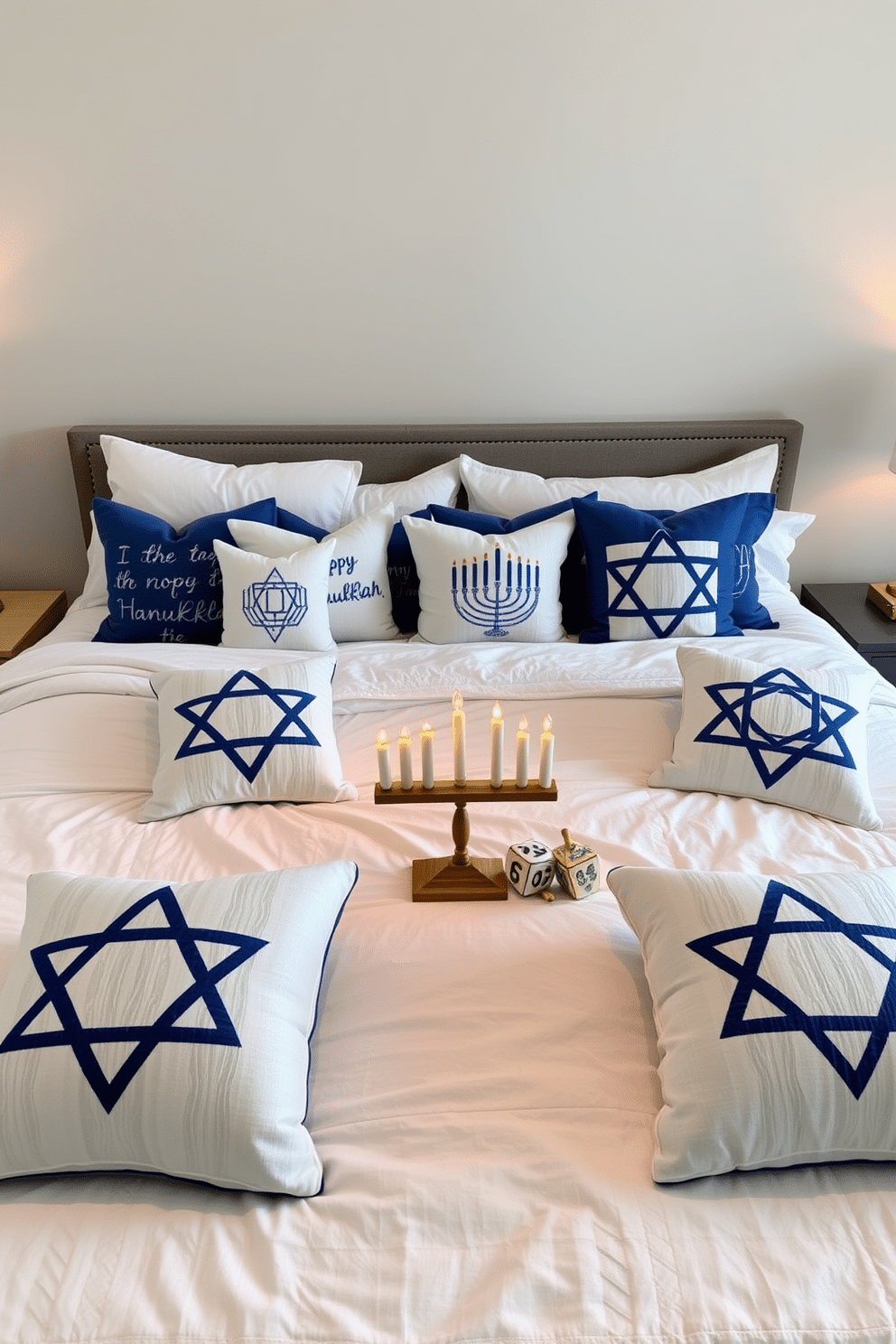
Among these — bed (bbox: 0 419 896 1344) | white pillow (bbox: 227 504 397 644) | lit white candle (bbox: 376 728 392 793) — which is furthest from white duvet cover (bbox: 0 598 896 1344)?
white pillow (bbox: 227 504 397 644)

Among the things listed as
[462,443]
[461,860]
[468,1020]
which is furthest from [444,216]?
[468,1020]

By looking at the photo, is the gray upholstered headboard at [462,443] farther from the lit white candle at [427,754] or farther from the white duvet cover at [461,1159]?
the lit white candle at [427,754]

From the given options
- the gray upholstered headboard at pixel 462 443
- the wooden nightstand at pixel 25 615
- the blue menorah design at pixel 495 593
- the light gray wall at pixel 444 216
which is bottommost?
the wooden nightstand at pixel 25 615

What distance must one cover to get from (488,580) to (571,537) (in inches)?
11.2

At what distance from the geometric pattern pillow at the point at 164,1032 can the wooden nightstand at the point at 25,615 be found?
1436 millimetres

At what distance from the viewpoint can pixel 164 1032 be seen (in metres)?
1.10

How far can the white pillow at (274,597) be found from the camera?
2.20 m

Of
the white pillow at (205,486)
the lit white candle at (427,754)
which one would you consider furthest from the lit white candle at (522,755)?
the white pillow at (205,486)

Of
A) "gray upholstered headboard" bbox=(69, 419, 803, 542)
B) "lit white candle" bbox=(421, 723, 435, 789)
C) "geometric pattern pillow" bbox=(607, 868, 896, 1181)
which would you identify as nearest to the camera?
"geometric pattern pillow" bbox=(607, 868, 896, 1181)

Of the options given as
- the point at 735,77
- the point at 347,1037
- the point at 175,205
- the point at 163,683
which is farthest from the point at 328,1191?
the point at 735,77

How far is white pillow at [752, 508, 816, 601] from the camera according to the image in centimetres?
252

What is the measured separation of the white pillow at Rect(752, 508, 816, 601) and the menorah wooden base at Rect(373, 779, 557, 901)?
131 centimetres

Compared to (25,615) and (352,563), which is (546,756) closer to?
(352,563)

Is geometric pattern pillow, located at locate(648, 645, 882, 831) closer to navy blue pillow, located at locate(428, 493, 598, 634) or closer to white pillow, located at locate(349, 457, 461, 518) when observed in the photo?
navy blue pillow, located at locate(428, 493, 598, 634)
